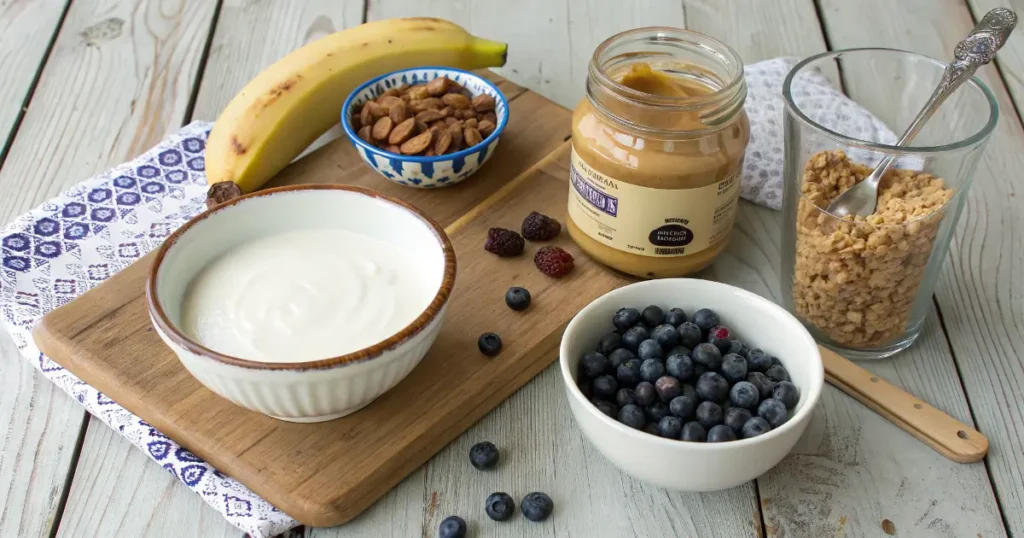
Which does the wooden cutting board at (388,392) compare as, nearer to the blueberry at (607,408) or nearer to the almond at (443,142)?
the almond at (443,142)

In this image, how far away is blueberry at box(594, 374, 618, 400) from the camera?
44.3 inches

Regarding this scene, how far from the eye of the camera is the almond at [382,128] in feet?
5.03

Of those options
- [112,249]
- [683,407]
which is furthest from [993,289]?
[112,249]

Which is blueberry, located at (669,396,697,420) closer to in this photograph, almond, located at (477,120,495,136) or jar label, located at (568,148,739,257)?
jar label, located at (568,148,739,257)

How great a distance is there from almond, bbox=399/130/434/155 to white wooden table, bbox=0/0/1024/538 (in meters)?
0.42

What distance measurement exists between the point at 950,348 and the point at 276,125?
108 centimetres

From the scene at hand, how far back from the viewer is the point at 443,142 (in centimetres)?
152

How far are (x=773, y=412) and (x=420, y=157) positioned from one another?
2.24 feet

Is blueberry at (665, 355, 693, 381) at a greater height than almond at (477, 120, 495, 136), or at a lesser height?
greater

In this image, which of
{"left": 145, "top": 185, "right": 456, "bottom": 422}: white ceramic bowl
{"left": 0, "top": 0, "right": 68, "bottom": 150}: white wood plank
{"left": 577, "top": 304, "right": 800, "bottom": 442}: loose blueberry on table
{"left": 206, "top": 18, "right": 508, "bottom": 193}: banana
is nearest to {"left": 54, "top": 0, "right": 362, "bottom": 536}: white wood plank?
{"left": 145, "top": 185, "right": 456, "bottom": 422}: white ceramic bowl

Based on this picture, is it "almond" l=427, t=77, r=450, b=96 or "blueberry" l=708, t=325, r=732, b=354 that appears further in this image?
"almond" l=427, t=77, r=450, b=96

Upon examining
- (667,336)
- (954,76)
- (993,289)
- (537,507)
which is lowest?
(993,289)

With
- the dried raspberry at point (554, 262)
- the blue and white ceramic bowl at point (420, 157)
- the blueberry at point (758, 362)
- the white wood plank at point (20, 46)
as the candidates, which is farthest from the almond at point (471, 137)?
the white wood plank at point (20, 46)

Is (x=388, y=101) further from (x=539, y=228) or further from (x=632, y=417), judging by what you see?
(x=632, y=417)
